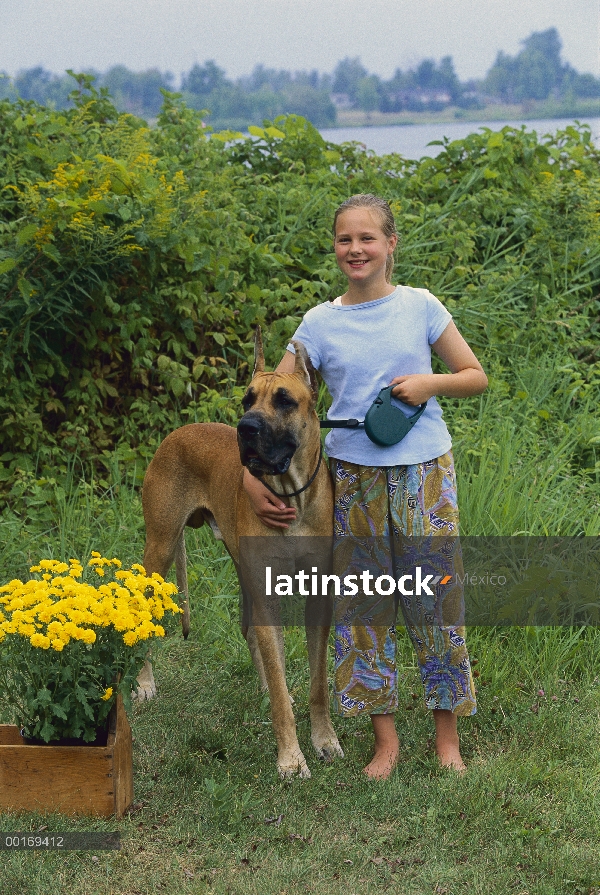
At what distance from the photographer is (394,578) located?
13.1 ft

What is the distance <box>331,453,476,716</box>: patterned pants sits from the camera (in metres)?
3.83

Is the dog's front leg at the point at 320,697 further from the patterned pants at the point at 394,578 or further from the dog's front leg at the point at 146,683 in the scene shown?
the dog's front leg at the point at 146,683

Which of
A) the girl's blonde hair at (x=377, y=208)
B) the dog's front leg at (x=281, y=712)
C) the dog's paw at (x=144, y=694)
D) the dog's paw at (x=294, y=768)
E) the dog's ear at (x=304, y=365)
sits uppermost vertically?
the girl's blonde hair at (x=377, y=208)

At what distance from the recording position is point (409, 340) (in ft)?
12.4

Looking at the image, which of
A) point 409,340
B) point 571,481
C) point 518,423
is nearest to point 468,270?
point 518,423

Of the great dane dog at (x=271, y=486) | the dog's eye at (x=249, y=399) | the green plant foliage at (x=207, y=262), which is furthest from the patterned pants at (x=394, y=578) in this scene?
the green plant foliage at (x=207, y=262)

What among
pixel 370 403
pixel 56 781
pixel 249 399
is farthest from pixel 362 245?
pixel 56 781

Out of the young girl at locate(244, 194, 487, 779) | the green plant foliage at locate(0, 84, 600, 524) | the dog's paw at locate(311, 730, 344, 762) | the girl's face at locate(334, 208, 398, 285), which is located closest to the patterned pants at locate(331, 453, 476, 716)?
the young girl at locate(244, 194, 487, 779)

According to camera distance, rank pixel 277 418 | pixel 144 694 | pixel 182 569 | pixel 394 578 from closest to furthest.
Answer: pixel 277 418
pixel 394 578
pixel 144 694
pixel 182 569

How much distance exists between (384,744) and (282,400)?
146 centimetres

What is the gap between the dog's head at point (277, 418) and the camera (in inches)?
138

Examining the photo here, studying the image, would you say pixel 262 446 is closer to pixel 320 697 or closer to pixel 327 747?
pixel 320 697

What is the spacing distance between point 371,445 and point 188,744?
58.5 inches

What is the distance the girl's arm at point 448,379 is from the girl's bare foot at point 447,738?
4.12ft
